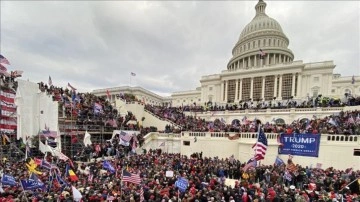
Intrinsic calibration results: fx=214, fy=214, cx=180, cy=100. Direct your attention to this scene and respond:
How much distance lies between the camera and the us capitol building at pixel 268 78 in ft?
149

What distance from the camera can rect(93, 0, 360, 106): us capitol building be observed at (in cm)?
4553

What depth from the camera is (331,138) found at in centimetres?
1761

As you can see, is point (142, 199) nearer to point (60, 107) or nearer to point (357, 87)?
point (60, 107)

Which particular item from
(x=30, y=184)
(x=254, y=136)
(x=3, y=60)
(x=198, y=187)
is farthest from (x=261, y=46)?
(x=30, y=184)

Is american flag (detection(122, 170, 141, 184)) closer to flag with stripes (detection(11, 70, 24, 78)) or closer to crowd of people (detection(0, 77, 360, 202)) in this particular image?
crowd of people (detection(0, 77, 360, 202))

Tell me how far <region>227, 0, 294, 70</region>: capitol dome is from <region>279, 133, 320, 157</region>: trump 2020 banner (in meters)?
47.1

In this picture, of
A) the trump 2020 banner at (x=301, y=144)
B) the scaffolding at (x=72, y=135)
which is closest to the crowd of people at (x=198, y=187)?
the trump 2020 banner at (x=301, y=144)

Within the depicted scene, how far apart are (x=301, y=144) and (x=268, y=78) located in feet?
107

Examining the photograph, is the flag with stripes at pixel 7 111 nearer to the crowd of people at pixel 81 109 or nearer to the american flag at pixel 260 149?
the crowd of people at pixel 81 109

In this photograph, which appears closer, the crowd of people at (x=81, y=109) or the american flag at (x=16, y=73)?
the american flag at (x=16, y=73)

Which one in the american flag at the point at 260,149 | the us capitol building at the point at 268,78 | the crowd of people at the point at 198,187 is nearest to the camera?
the crowd of people at the point at 198,187

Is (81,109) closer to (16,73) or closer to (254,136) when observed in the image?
(16,73)

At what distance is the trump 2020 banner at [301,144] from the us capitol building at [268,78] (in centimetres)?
2678

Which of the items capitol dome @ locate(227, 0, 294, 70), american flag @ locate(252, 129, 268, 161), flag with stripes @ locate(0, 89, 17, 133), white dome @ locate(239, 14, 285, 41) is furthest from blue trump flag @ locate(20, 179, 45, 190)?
white dome @ locate(239, 14, 285, 41)
